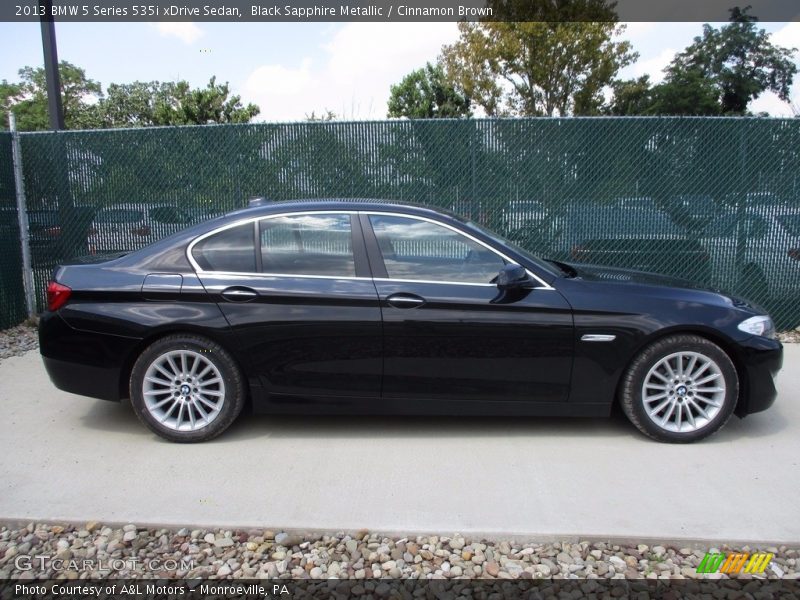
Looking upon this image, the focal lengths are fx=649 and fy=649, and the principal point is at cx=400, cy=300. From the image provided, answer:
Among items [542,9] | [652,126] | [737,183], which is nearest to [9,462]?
[652,126]

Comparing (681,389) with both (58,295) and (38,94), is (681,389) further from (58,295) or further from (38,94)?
(38,94)

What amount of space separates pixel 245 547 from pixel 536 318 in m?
2.13

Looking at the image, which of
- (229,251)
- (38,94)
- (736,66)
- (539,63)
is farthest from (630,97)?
(38,94)

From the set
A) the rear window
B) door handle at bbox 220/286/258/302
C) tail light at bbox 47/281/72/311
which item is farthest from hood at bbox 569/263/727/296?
the rear window

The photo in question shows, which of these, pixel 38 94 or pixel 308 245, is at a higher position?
pixel 38 94

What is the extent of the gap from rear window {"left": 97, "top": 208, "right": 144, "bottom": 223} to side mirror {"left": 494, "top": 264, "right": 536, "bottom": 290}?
507 centimetres

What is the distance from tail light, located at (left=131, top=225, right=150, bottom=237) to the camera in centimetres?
750

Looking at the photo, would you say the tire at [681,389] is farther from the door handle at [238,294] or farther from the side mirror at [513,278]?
the door handle at [238,294]

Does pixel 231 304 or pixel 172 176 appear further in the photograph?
pixel 172 176

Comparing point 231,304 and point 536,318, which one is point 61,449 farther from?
point 536,318

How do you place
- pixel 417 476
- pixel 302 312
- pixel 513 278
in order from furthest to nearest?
1. pixel 302 312
2. pixel 513 278
3. pixel 417 476

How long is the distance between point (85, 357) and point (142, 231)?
12.0 ft

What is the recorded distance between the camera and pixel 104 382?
4176mm

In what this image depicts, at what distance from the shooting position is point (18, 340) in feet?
23.0
